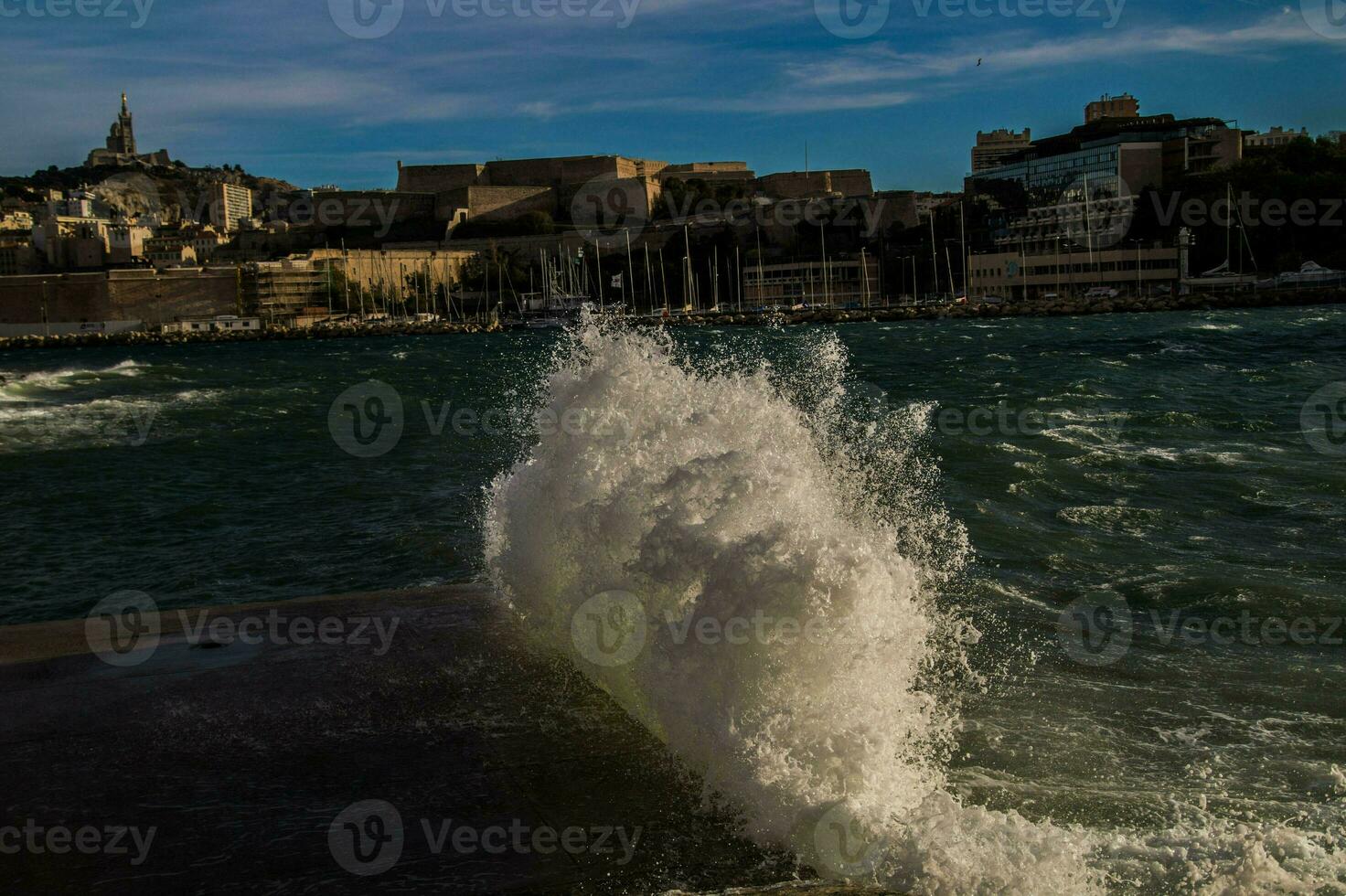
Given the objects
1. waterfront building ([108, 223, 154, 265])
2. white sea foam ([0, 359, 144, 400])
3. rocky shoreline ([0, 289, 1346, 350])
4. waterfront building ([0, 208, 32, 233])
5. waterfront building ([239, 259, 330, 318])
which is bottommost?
white sea foam ([0, 359, 144, 400])

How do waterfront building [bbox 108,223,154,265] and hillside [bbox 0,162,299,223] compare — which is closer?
waterfront building [bbox 108,223,154,265]

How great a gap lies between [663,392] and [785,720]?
3198 millimetres

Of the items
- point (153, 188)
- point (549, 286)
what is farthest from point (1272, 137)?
point (153, 188)

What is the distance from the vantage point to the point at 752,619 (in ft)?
16.2

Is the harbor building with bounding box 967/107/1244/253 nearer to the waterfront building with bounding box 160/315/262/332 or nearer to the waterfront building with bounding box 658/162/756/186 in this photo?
the waterfront building with bounding box 658/162/756/186

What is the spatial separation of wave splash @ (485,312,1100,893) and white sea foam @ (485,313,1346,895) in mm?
10

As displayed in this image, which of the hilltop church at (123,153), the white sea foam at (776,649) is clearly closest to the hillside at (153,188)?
the hilltop church at (123,153)

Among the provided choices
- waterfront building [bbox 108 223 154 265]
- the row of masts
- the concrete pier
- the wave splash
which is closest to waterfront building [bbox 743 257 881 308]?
the row of masts

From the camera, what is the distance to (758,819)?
4371 mm

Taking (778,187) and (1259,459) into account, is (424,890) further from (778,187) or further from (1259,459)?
(778,187)

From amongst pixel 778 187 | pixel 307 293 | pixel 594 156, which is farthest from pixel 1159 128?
pixel 307 293

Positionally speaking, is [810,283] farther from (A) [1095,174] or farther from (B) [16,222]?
(B) [16,222]

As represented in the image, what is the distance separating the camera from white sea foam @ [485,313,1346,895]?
164 inches

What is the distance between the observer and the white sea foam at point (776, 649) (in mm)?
4176
